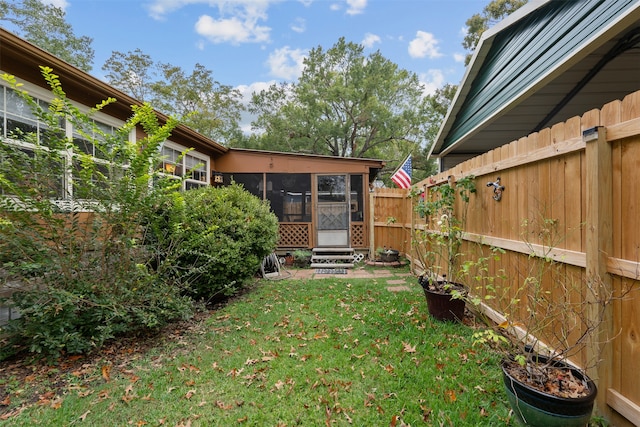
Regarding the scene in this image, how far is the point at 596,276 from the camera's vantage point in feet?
6.05

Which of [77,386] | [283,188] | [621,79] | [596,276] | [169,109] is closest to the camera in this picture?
[596,276]

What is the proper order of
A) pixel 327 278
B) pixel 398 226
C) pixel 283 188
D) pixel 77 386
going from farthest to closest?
pixel 283 188, pixel 398 226, pixel 327 278, pixel 77 386

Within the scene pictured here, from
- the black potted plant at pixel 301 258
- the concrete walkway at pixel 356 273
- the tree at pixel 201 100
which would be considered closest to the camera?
the concrete walkway at pixel 356 273

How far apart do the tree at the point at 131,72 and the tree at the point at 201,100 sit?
0.67 metres

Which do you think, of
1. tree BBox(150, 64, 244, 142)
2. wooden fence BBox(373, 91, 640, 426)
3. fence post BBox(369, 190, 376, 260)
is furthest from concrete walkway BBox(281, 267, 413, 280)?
tree BBox(150, 64, 244, 142)

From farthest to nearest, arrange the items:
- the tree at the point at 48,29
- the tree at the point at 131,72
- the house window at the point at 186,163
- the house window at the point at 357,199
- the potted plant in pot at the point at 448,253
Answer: the tree at the point at 131,72 < the tree at the point at 48,29 < the house window at the point at 357,199 < the house window at the point at 186,163 < the potted plant in pot at the point at 448,253

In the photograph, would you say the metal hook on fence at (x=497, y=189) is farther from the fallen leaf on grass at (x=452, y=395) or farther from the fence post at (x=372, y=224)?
the fence post at (x=372, y=224)

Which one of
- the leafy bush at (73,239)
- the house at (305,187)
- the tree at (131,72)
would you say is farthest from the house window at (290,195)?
the tree at (131,72)

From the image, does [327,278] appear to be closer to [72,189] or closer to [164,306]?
[164,306]

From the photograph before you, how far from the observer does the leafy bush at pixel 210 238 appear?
3787 mm

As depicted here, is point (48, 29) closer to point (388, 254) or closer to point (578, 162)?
point (388, 254)

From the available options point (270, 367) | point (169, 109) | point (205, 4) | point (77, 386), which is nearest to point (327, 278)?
point (270, 367)

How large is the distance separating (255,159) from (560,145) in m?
7.88

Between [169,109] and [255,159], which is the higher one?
[169,109]
